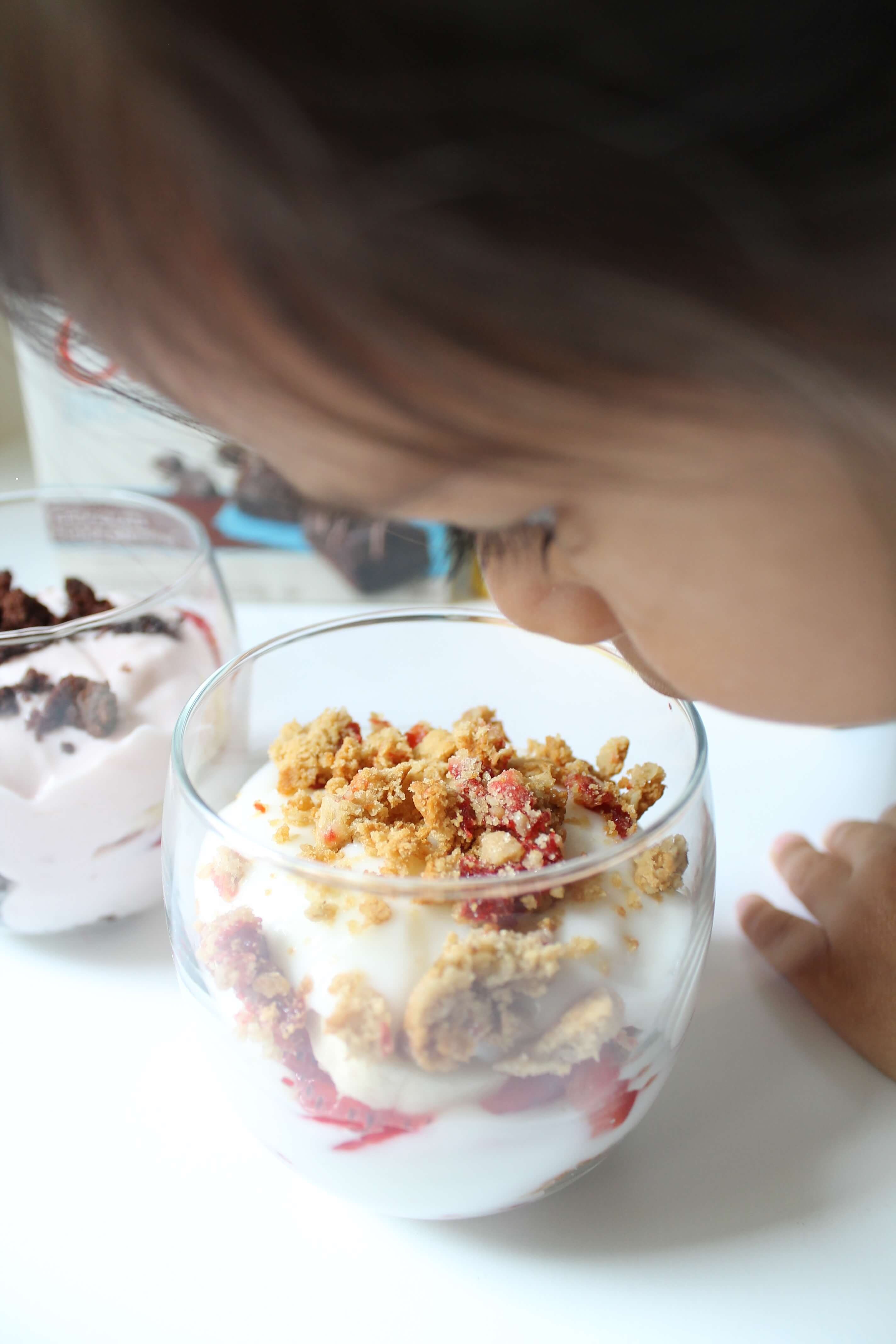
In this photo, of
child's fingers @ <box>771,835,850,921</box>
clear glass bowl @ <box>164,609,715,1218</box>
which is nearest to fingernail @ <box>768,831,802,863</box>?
child's fingers @ <box>771,835,850,921</box>

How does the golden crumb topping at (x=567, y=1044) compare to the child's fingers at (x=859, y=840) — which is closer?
the golden crumb topping at (x=567, y=1044)

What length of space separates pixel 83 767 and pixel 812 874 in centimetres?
35

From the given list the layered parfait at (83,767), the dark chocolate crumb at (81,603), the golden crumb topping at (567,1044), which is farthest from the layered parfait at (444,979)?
the dark chocolate crumb at (81,603)

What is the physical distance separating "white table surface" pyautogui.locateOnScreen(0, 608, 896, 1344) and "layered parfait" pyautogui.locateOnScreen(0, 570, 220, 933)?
0.05 metres

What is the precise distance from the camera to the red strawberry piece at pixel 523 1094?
0.31 metres

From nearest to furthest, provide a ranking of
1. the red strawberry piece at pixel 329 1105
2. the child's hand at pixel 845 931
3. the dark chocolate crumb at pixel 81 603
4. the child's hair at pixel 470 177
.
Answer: the child's hair at pixel 470 177
the red strawberry piece at pixel 329 1105
the child's hand at pixel 845 931
the dark chocolate crumb at pixel 81 603

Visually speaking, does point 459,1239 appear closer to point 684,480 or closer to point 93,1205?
point 93,1205

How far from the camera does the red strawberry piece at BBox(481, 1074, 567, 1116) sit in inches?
12.1

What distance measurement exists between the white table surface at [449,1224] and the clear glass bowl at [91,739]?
0.17 feet

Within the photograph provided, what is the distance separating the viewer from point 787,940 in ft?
1.59

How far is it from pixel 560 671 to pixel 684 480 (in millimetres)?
226

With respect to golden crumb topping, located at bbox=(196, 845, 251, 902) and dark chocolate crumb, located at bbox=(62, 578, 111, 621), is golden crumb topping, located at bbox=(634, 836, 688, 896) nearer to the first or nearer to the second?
golden crumb topping, located at bbox=(196, 845, 251, 902)

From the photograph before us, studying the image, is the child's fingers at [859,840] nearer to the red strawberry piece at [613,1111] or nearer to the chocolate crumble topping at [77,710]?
the red strawberry piece at [613,1111]

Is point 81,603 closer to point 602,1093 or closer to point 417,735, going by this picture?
point 417,735
